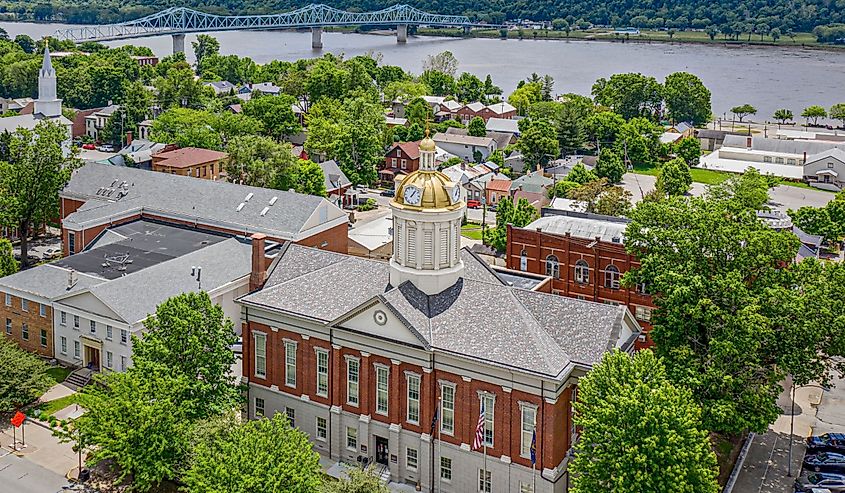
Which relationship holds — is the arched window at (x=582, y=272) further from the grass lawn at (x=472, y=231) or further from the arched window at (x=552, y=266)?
the grass lawn at (x=472, y=231)

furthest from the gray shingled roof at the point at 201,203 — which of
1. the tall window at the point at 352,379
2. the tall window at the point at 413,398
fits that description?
the tall window at the point at 413,398

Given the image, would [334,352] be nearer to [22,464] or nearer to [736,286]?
[22,464]

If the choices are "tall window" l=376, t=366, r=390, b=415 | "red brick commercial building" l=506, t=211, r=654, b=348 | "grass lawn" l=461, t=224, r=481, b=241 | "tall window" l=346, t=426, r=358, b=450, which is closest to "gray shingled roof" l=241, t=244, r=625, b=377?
"tall window" l=376, t=366, r=390, b=415

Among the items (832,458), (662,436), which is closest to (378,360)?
(662,436)

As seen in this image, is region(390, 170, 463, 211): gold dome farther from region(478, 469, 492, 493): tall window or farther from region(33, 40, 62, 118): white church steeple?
region(33, 40, 62, 118): white church steeple

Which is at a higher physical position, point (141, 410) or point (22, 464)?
point (141, 410)
